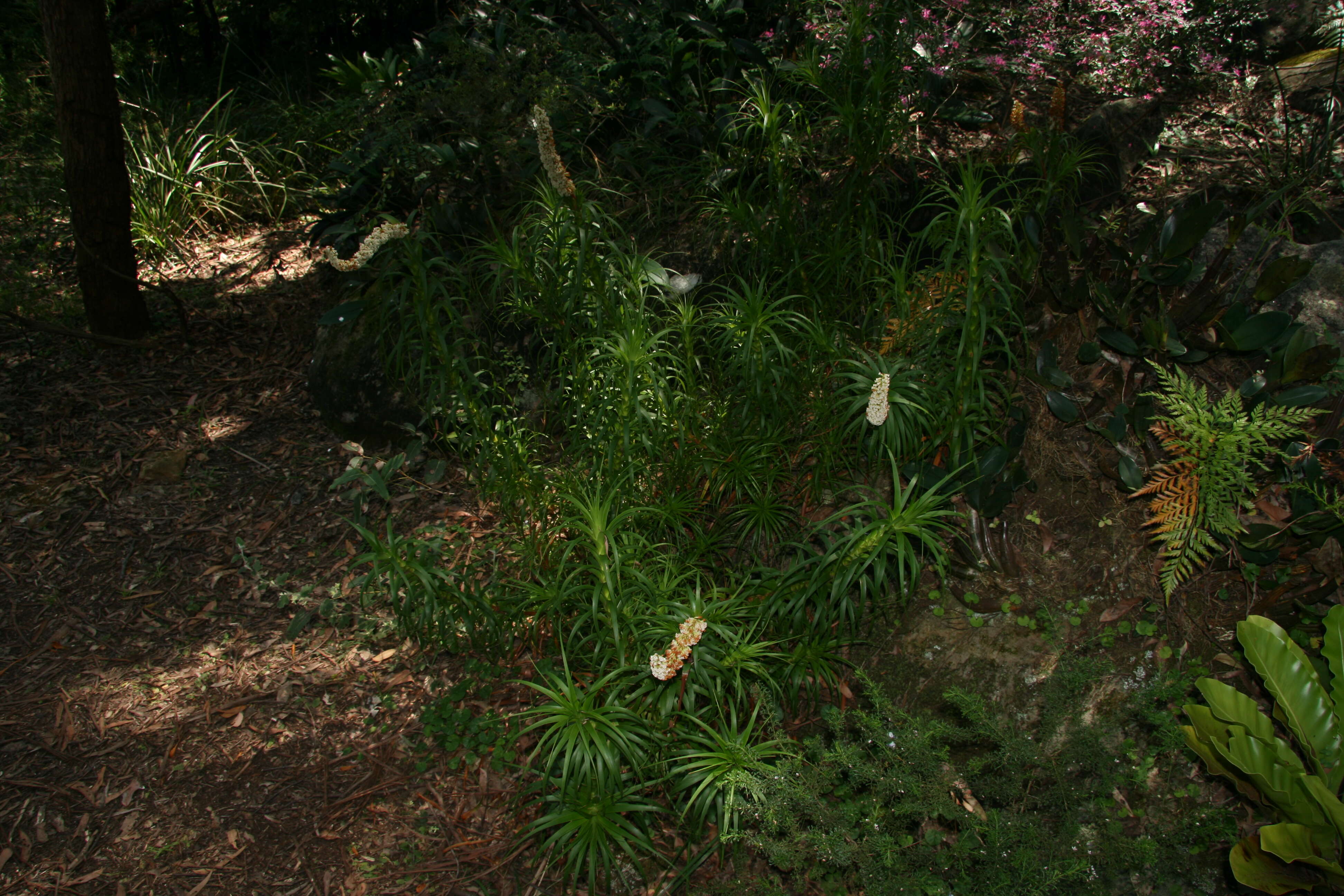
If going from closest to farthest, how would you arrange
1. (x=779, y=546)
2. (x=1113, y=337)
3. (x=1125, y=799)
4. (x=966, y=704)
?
(x=966, y=704) → (x=1125, y=799) → (x=779, y=546) → (x=1113, y=337)

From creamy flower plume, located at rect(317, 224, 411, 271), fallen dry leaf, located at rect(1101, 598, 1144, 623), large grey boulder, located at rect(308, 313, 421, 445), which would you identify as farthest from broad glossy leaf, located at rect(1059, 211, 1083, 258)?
large grey boulder, located at rect(308, 313, 421, 445)

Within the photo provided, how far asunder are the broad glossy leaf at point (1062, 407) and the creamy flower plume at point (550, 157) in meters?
1.77

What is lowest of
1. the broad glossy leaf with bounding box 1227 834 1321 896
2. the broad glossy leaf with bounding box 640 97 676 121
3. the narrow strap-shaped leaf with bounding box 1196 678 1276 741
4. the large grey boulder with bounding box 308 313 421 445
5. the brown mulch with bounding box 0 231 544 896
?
Result: the brown mulch with bounding box 0 231 544 896

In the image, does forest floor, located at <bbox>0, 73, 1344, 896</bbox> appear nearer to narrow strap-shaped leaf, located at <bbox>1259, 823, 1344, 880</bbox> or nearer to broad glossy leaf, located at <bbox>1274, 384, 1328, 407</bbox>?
broad glossy leaf, located at <bbox>1274, 384, 1328, 407</bbox>

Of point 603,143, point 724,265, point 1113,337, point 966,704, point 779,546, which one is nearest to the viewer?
point 966,704

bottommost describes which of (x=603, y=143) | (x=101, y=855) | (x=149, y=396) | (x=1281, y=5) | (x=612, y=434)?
(x=101, y=855)

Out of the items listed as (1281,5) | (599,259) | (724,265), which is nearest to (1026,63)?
(1281,5)

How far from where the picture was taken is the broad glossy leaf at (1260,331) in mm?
2641

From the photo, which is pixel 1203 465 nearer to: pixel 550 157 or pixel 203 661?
pixel 550 157

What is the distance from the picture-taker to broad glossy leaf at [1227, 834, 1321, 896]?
6.08 ft

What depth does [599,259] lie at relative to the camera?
2.82 m

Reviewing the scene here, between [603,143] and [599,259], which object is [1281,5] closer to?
[603,143]

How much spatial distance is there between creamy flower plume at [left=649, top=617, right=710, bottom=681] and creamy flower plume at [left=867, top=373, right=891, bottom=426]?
2.52 feet

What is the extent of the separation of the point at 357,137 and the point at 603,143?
1444 mm
